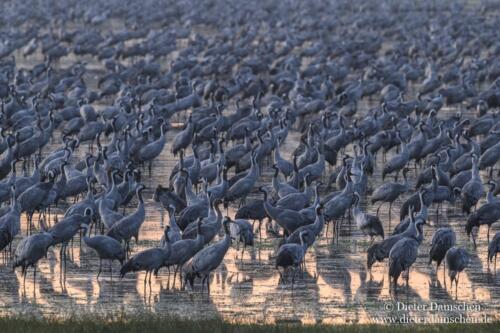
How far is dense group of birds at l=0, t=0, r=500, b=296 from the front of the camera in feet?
69.8

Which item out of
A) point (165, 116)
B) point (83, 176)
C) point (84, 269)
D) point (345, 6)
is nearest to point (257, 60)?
point (165, 116)

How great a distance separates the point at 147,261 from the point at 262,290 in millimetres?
1775

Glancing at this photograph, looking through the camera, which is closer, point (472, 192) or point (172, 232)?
point (172, 232)

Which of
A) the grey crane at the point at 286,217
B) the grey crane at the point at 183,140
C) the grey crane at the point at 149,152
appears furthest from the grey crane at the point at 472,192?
the grey crane at the point at 183,140

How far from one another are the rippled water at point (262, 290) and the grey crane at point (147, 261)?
0.37m

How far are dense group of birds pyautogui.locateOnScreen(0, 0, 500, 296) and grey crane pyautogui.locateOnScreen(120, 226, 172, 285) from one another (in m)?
0.03

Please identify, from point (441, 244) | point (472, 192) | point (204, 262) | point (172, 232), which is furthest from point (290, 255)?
point (472, 192)

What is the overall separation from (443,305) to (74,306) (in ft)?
16.9

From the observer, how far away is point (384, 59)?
52781 millimetres

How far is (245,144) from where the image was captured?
98.2 feet

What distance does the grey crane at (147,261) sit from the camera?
1964cm

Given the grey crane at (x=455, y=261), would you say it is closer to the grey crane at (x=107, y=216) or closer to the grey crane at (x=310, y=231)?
the grey crane at (x=310, y=231)

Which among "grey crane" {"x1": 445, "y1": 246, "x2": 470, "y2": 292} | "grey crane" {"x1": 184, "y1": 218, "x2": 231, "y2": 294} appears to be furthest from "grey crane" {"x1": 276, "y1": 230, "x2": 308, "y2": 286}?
"grey crane" {"x1": 445, "y1": 246, "x2": 470, "y2": 292}

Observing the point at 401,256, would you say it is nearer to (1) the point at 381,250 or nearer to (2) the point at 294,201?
(1) the point at 381,250
